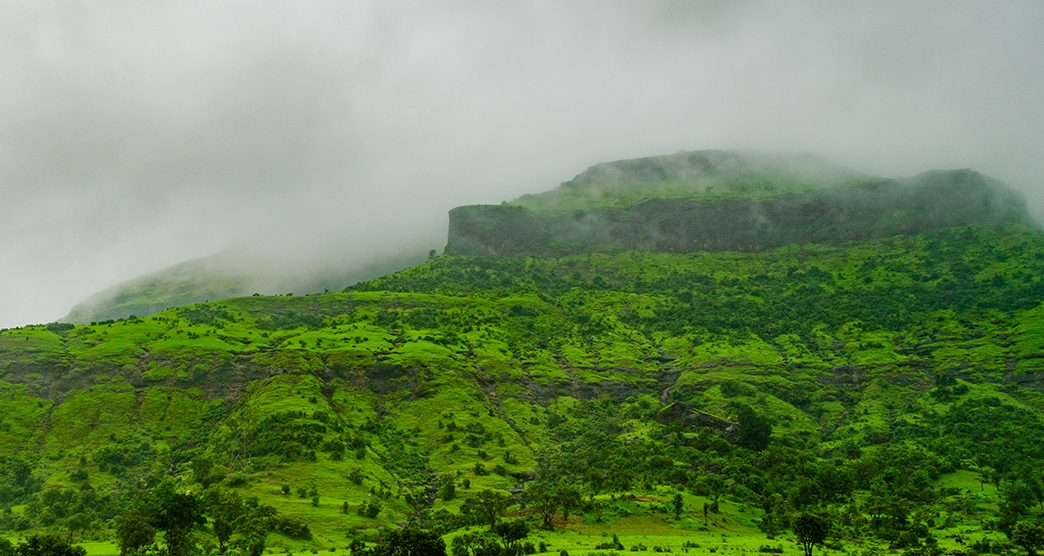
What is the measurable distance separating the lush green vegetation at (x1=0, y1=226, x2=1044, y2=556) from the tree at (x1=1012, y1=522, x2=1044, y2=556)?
208 millimetres

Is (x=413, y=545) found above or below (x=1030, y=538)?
above

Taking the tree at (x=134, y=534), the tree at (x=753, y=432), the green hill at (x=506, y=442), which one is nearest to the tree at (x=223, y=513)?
the green hill at (x=506, y=442)

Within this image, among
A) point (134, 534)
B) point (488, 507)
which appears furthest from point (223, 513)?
point (488, 507)

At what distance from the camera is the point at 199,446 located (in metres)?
140

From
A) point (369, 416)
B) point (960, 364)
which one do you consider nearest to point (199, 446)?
point (369, 416)

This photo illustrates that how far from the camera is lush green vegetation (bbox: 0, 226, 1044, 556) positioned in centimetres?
8900

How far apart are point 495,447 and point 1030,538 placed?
96284 mm

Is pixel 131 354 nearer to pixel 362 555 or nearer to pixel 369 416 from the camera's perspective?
pixel 369 416

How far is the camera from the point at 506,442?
5886 inches

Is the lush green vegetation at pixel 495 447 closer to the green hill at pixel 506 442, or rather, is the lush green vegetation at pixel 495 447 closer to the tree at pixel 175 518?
the tree at pixel 175 518

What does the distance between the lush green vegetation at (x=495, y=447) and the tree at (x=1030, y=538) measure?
8.2 inches

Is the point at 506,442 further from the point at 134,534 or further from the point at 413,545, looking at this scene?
the point at 134,534

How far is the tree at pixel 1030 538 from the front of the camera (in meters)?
71.1

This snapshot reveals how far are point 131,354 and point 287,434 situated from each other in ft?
227
